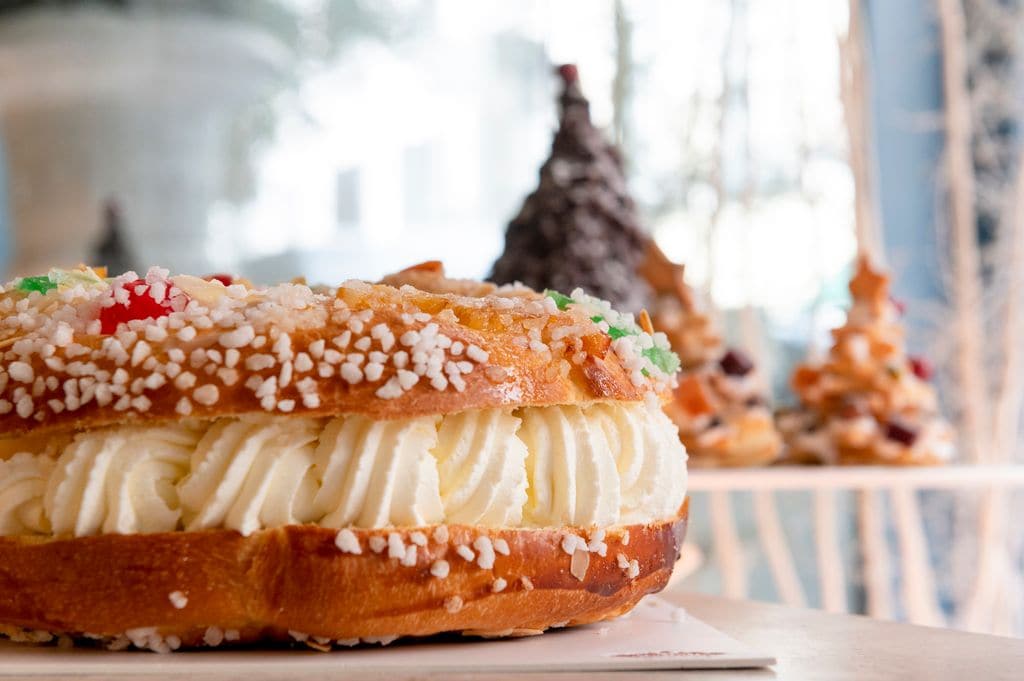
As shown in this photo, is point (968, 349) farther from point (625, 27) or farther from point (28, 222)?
point (28, 222)

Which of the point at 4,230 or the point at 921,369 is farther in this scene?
the point at 4,230

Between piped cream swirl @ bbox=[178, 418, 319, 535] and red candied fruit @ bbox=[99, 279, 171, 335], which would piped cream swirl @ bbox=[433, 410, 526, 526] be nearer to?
piped cream swirl @ bbox=[178, 418, 319, 535]

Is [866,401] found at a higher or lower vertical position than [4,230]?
lower

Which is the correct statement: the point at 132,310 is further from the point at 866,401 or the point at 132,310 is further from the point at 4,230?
the point at 4,230

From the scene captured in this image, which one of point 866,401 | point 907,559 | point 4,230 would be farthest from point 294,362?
point 4,230

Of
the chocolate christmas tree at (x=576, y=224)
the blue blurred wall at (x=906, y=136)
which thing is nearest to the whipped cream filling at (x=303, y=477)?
the chocolate christmas tree at (x=576, y=224)

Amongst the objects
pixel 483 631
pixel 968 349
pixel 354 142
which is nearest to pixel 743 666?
pixel 483 631

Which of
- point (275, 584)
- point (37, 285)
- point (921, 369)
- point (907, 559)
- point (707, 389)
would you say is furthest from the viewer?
point (907, 559)
